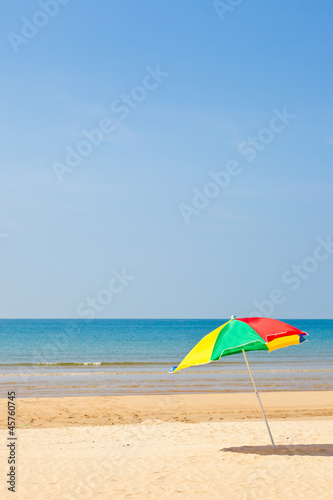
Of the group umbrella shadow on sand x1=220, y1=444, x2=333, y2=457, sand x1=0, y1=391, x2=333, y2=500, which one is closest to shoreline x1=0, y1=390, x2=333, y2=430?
sand x1=0, y1=391, x2=333, y2=500

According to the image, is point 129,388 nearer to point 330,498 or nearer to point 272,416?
point 272,416

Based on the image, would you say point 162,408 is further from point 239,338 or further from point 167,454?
point 239,338

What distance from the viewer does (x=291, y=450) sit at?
1048 centimetres

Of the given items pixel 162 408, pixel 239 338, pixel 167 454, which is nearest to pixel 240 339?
pixel 239 338

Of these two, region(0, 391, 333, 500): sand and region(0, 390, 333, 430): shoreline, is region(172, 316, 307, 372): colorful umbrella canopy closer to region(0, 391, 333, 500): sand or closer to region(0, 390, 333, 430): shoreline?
region(0, 391, 333, 500): sand

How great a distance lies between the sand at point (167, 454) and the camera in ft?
27.0

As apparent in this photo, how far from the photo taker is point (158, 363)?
40125 millimetres

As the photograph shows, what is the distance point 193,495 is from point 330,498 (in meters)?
1.98

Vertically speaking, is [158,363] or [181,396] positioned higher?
[158,363]

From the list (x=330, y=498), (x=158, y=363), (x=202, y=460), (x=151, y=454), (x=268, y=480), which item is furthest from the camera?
A: (x=158, y=363)

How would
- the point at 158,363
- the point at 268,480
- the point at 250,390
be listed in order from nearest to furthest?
the point at 268,480, the point at 250,390, the point at 158,363

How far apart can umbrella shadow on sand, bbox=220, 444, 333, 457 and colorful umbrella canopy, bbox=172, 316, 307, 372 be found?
84.4 inches

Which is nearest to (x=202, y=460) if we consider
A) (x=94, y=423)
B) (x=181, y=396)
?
(x=94, y=423)

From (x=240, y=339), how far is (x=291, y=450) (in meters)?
2.97
